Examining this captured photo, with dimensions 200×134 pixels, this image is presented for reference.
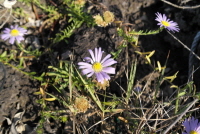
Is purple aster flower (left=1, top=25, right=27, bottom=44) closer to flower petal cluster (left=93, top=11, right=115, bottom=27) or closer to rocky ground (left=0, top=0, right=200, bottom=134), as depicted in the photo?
rocky ground (left=0, top=0, right=200, bottom=134)

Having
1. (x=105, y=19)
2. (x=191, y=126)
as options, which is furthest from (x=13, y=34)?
(x=191, y=126)

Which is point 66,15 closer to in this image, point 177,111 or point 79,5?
point 79,5

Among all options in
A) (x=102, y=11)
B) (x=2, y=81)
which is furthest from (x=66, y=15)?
(x=2, y=81)

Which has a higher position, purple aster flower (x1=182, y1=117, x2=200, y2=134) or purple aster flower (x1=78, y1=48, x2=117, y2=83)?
purple aster flower (x1=78, y1=48, x2=117, y2=83)

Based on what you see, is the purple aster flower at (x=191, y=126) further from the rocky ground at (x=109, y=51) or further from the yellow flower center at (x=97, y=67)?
the yellow flower center at (x=97, y=67)

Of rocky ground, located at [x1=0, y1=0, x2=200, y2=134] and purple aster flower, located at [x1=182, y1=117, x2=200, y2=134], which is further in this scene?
rocky ground, located at [x1=0, y1=0, x2=200, y2=134]

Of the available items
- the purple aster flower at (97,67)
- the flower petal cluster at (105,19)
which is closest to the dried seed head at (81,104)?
the purple aster flower at (97,67)

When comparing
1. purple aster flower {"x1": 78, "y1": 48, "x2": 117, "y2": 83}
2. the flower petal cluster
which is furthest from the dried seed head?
the flower petal cluster

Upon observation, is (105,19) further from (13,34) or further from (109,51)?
(13,34)
